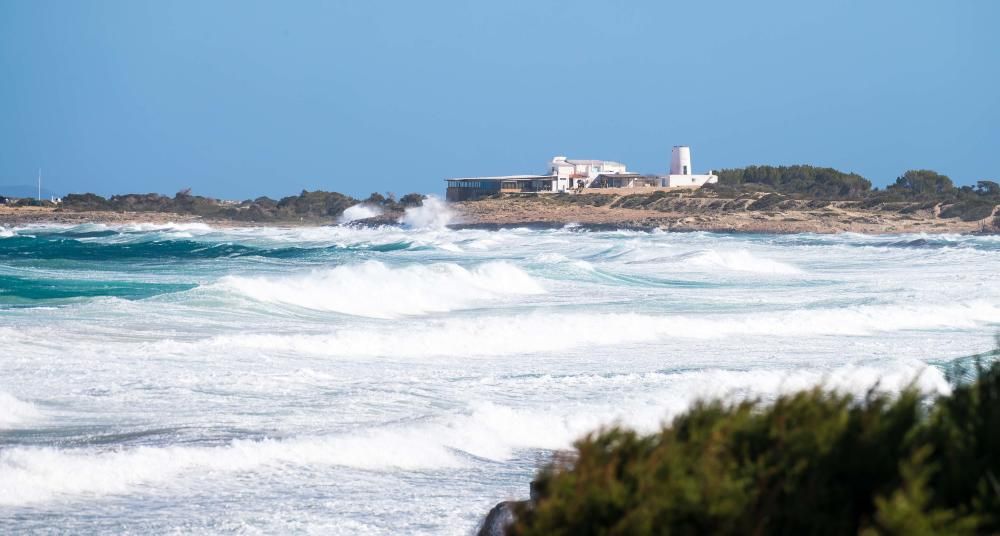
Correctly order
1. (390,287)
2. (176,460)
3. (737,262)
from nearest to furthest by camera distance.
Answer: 1. (176,460)
2. (390,287)
3. (737,262)

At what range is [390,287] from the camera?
1120 inches

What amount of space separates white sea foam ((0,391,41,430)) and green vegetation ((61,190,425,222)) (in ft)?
293

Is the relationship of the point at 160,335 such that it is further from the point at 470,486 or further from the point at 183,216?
the point at 183,216

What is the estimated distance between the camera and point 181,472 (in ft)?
30.4

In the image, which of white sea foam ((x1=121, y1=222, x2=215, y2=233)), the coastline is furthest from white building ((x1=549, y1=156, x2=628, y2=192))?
white sea foam ((x1=121, y1=222, x2=215, y2=233))

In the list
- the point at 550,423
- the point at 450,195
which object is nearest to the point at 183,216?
the point at 450,195

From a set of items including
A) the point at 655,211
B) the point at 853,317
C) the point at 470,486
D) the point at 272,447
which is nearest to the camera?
the point at 470,486

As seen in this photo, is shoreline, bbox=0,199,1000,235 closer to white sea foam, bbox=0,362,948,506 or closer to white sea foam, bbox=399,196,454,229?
white sea foam, bbox=399,196,454,229

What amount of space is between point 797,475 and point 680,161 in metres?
99.0

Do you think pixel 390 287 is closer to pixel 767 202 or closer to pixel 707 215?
pixel 707 215

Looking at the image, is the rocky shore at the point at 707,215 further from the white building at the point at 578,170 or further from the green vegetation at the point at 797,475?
the green vegetation at the point at 797,475

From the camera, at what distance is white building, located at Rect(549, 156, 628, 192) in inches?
3917

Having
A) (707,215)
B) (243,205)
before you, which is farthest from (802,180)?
(243,205)

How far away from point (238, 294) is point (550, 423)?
13.6 m
